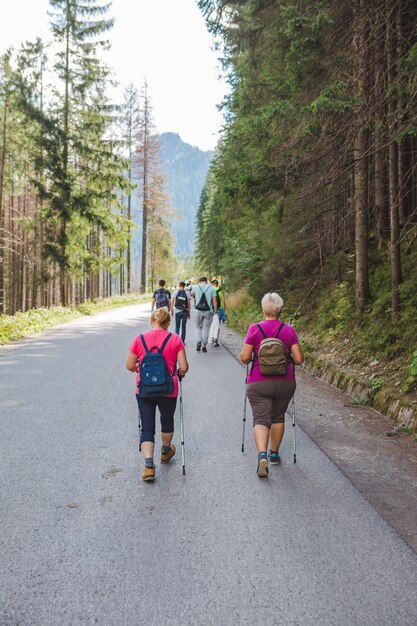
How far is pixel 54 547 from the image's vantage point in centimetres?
333

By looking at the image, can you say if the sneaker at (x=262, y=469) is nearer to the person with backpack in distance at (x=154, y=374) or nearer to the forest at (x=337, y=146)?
the person with backpack in distance at (x=154, y=374)

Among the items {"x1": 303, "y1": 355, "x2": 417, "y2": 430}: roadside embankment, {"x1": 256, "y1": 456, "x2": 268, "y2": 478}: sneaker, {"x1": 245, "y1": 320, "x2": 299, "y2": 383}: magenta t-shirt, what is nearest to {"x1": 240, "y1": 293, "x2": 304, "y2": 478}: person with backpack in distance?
{"x1": 245, "y1": 320, "x2": 299, "y2": 383}: magenta t-shirt

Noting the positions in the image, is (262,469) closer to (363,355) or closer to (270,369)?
(270,369)

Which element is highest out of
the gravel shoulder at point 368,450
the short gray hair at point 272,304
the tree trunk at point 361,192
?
the tree trunk at point 361,192

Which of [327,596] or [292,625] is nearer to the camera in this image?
[292,625]

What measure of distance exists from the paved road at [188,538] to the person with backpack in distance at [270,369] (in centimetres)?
50

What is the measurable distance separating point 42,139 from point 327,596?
85.7ft

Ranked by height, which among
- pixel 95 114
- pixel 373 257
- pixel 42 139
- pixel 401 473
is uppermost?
pixel 95 114

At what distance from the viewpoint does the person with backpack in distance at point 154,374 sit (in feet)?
15.5

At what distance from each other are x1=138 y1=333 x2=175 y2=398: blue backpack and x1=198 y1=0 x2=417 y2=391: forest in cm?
411

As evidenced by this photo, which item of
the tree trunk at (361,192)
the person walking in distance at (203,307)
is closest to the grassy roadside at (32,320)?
the person walking in distance at (203,307)

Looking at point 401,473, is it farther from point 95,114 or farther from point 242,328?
point 95,114

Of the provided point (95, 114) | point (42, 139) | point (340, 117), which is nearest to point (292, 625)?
point (340, 117)

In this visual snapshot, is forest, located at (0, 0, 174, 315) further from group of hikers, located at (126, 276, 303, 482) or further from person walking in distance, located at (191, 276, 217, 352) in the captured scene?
group of hikers, located at (126, 276, 303, 482)
